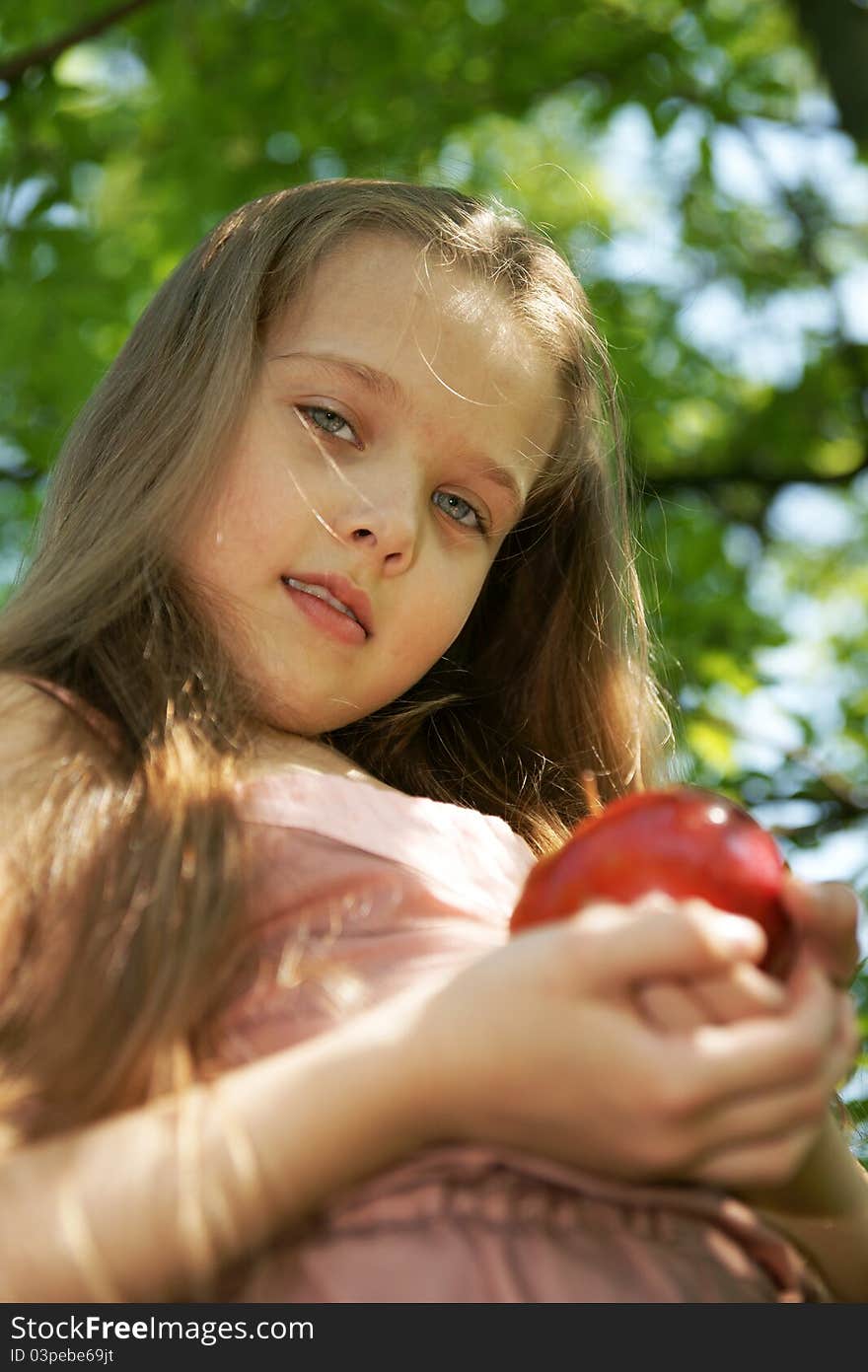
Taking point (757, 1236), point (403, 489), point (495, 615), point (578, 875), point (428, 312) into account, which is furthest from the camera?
point (495, 615)

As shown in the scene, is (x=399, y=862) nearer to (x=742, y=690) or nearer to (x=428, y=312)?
(x=428, y=312)

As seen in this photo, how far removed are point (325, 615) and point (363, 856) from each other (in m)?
0.40

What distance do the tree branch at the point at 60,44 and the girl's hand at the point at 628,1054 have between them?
9.03 ft

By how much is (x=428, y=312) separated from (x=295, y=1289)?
1.28 metres

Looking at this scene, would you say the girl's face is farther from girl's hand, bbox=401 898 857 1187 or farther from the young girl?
girl's hand, bbox=401 898 857 1187

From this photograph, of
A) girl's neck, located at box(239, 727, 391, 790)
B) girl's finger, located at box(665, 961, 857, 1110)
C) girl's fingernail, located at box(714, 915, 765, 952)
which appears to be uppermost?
girl's fingernail, located at box(714, 915, 765, 952)

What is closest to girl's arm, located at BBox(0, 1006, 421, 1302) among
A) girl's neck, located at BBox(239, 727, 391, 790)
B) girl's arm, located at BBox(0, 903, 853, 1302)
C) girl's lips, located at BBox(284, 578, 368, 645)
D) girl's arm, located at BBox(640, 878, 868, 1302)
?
girl's arm, located at BBox(0, 903, 853, 1302)

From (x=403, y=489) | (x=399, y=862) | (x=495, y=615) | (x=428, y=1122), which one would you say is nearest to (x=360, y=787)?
(x=399, y=862)

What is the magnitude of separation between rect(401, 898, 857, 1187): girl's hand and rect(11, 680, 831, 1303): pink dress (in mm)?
96

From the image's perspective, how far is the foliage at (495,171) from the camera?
3.74 m

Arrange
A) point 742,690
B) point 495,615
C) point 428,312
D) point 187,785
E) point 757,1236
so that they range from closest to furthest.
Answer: point 757,1236 < point 187,785 < point 428,312 < point 495,615 < point 742,690

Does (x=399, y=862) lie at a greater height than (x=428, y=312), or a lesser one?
lesser

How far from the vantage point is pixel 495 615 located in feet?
8.28

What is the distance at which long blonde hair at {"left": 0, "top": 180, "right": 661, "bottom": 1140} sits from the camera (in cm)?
129
